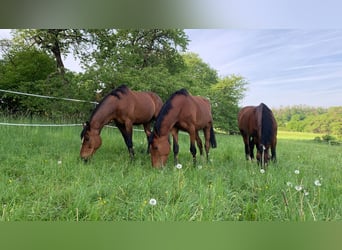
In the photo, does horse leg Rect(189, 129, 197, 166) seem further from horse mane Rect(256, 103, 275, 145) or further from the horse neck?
horse mane Rect(256, 103, 275, 145)

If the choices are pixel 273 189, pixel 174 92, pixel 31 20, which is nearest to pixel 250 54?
pixel 174 92

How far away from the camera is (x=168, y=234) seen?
112 centimetres

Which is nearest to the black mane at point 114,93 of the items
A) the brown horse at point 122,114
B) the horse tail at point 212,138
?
the brown horse at point 122,114

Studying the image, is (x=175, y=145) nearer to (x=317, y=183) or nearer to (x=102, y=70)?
(x=102, y=70)

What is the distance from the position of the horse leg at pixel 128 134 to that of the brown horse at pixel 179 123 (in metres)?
0.16

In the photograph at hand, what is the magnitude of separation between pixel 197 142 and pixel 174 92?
353mm

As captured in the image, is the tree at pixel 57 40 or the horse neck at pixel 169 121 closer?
the tree at pixel 57 40

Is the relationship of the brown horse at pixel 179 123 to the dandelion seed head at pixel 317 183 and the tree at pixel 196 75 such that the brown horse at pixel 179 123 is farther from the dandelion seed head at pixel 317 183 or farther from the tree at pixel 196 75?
the dandelion seed head at pixel 317 183

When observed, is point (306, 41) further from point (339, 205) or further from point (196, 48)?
point (339, 205)

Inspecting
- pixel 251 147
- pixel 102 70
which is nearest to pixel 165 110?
pixel 102 70

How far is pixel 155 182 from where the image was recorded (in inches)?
57.4

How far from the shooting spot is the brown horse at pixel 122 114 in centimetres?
182

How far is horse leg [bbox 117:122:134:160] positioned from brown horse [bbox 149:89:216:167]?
0.52 ft

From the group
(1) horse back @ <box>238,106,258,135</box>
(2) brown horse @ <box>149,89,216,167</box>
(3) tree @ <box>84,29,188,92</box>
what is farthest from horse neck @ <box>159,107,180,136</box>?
(1) horse back @ <box>238,106,258,135</box>
